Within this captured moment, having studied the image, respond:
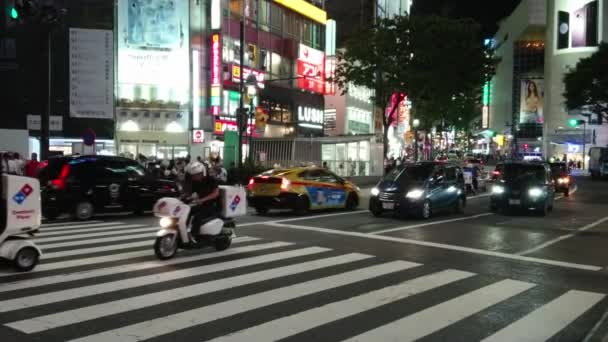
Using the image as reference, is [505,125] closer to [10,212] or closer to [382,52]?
[382,52]

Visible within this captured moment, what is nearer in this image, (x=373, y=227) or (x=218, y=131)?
(x=373, y=227)

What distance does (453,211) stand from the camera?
736 inches

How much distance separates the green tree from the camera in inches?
1930

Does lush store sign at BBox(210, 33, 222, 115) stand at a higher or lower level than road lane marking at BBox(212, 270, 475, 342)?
higher

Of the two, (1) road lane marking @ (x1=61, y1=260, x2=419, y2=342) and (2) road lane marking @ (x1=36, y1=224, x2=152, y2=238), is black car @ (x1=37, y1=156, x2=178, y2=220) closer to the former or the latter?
(2) road lane marking @ (x1=36, y1=224, x2=152, y2=238)

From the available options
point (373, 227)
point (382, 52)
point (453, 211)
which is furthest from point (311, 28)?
point (373, 227)

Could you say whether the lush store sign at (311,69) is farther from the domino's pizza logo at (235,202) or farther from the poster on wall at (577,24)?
the poster on wall at (577,24)

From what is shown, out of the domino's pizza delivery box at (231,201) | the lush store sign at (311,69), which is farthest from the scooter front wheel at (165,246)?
the lush store sign at (311,69)

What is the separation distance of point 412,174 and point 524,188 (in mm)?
3741

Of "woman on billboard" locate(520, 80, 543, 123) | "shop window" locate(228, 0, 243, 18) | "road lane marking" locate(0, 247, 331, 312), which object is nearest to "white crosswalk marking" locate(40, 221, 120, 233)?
"road lane marking" locate(0, 247, 331, 312)

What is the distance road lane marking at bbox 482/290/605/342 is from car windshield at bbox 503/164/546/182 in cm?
1171

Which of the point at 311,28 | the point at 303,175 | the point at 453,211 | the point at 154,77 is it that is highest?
the point at 311,28

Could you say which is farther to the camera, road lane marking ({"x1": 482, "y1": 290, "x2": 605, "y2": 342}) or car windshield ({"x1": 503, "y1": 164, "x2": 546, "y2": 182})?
car windshield ({"x1": 503, "y1": 164, "x2": 546, "y2": 182})

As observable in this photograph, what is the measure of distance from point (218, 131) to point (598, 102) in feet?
121
